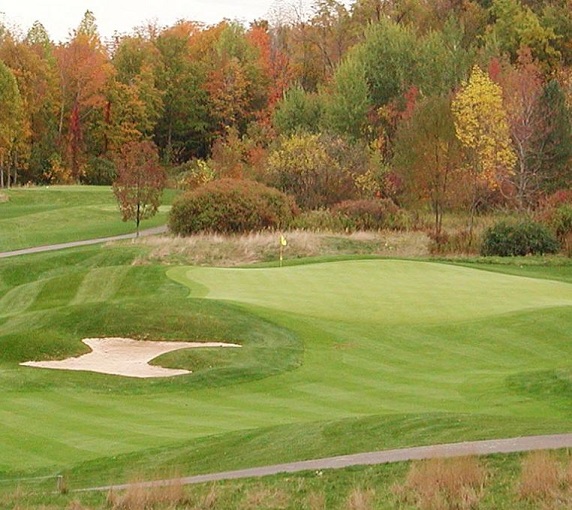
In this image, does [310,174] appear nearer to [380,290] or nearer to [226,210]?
[226,210]

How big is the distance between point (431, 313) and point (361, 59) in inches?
2069

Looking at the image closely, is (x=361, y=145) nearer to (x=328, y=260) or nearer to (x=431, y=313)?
(x=328, y=260)

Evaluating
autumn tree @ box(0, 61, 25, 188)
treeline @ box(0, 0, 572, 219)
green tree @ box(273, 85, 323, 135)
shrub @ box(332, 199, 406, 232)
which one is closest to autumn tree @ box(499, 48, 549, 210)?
treeline @ box(0, 0, 572, 219)

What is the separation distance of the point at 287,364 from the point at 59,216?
50.5 meters

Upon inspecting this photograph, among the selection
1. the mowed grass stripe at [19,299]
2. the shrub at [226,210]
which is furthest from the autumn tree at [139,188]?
the mowed grass stripe at [19,299]

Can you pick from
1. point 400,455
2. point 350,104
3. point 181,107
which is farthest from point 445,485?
point 181,107

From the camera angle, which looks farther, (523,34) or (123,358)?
(523,34)

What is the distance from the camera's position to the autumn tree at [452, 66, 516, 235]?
57.8 meters

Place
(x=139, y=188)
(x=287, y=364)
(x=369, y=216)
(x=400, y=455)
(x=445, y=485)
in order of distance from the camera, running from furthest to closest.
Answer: (x=139, y=188) → (x=369, y=216) → (x=287, y=364) → (x=400, y=455) → (x=445, y=485)

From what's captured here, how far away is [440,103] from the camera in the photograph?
5675 centimetres

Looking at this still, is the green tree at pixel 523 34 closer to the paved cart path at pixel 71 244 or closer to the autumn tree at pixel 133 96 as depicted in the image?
the autumn tree at pixel 133 96

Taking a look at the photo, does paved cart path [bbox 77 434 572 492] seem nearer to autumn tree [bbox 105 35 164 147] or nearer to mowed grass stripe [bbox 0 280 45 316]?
mowed grass stripe [bbox 0 280 45 316]

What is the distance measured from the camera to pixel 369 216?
54.8m

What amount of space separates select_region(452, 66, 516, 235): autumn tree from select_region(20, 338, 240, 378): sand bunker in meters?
32.8
